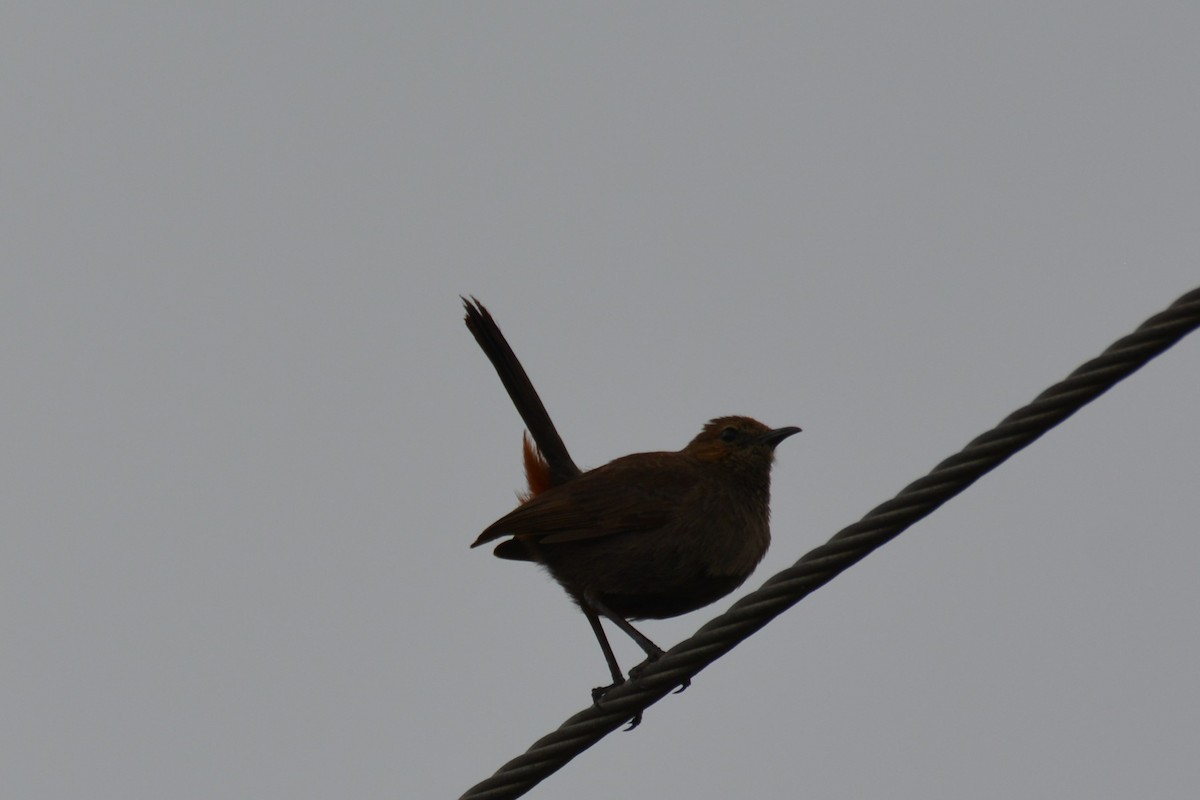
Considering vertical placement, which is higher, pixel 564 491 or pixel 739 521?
pixel 564 491

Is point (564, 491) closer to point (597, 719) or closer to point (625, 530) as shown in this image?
point (625, 530)

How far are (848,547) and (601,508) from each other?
2.60 meters

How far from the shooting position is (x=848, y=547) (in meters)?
4.13

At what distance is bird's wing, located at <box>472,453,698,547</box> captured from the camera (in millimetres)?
6555

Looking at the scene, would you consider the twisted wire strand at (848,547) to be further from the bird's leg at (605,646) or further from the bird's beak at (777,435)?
the bird's beak at (777,435)

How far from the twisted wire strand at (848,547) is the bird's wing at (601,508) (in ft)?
5.78

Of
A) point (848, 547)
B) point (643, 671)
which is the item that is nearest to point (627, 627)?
point (643, 671)

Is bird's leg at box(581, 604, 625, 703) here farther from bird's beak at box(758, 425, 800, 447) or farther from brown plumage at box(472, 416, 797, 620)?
bird's beak at box(758, 425, 800, 447)

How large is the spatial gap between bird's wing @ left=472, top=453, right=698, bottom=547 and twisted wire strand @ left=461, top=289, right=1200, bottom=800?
1.76 meters

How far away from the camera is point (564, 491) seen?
6.83 m

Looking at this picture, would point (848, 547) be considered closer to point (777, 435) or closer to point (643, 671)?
point (643, 671)

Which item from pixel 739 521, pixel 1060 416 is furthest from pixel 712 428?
pixel 1060 416

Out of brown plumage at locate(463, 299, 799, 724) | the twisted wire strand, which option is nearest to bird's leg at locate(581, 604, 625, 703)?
brown plumage at locate(463, 299, 799, 724)

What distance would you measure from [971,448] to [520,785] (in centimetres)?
170
